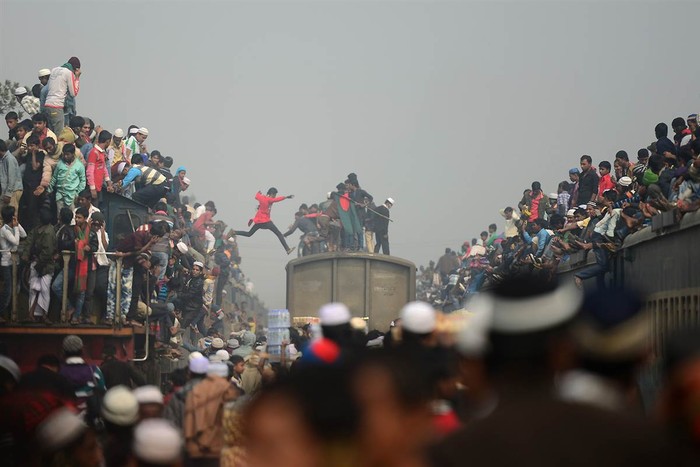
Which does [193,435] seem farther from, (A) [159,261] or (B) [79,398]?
(A) [159,261]

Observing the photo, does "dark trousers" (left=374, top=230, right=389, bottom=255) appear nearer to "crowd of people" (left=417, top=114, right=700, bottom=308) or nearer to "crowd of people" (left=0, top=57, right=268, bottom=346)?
"crowd of people" (left=417, top=114, right=700, bottom=308)

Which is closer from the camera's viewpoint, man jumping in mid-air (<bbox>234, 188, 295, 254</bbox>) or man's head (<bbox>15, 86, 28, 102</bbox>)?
man's head (<bbox>15, 86, 28, 102</bbox>)

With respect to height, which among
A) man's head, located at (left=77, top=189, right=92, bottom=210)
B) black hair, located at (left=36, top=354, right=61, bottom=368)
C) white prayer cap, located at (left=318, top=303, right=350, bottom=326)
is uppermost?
man's head, located at (left=77, top=189, right=92, bottom=210)

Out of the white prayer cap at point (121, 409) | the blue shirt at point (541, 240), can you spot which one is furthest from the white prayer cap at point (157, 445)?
the blue shirt at point (541, 240)

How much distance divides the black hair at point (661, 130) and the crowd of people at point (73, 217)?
764cm

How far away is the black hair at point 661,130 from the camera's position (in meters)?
16.9

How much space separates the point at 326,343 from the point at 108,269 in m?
13.1

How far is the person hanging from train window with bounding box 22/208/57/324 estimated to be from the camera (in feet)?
55.3

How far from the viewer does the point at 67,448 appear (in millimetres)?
5551

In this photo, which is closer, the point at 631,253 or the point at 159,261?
the point at 631,253

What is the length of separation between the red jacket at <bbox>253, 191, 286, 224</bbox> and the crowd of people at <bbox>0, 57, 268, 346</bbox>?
16.6m

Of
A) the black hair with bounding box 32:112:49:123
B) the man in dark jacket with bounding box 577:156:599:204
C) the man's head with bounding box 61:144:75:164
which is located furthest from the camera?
the man in dark jacket with bounding box 577:156:599:204

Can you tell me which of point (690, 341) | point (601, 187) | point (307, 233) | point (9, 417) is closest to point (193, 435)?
point (9, 417)

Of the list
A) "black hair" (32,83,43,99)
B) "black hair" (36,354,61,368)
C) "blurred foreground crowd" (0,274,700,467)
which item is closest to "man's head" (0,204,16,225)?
"black hair" (32,83,43,99)
